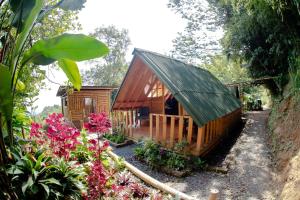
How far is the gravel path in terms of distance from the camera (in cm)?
482

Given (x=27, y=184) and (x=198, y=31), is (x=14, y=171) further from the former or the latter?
(x=198, y=31)

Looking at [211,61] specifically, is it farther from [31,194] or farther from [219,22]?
[31,194]

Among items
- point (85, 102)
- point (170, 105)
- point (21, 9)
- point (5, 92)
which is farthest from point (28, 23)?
point (85, 102)

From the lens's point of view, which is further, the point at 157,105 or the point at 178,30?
the point at 178,30

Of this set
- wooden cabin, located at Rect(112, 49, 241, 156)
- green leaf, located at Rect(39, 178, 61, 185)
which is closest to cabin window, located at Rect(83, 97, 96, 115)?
wooden cabin, located at Rect(112, 49, 241, 156)

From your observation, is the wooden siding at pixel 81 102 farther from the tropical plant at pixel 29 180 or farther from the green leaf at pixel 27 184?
the green leaf at pixel 27 184

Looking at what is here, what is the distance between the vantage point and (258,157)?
6.96m

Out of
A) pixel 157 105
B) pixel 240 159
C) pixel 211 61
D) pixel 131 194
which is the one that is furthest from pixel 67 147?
pixel 211 61

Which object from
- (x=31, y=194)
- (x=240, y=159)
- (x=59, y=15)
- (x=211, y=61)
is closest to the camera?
(x=31, y=194)

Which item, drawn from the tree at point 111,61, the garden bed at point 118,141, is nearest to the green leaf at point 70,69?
the garden bed at point 118,141

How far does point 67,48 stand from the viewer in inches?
69.6

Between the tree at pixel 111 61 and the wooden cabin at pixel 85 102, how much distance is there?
12.6m

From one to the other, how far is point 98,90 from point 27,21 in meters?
15.3

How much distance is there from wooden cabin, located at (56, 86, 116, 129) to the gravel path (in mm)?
9168
